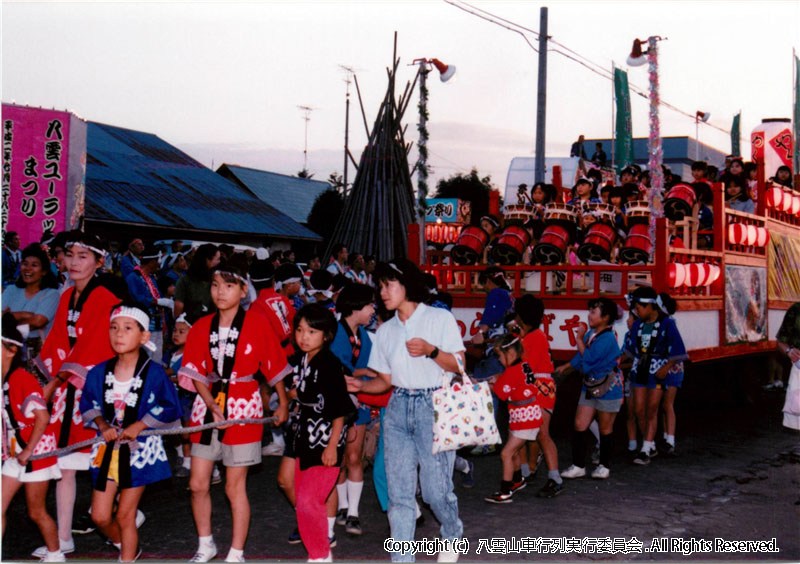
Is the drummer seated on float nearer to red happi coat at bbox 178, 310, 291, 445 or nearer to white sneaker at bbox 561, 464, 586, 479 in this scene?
white sneaker at bbox 561, 464, 586, 479

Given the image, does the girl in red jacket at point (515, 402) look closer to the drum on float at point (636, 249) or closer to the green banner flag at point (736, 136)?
the drum on float at point (636, 249)

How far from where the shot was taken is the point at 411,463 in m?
4.71

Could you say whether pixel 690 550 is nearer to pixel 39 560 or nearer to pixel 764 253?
pixel 39 560

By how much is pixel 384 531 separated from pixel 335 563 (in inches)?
37.5

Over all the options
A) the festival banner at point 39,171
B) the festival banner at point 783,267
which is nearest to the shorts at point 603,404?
the festival banner at point 783,267

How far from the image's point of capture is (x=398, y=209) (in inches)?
710

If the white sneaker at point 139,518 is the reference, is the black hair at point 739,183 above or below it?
above

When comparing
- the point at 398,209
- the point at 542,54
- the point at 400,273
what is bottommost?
the point at 400,273

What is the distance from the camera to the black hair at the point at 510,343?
6430 mm

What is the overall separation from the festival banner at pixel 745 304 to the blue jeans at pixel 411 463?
23.3 ft

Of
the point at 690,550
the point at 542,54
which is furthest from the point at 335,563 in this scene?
the point at 542,54

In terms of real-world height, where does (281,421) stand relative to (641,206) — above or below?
below

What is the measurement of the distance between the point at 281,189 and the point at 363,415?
33021 millimetres

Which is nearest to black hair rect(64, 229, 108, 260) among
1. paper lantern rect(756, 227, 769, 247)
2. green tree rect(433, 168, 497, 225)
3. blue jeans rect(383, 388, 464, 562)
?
blue jeans rect(383, 388, 464, 562)
